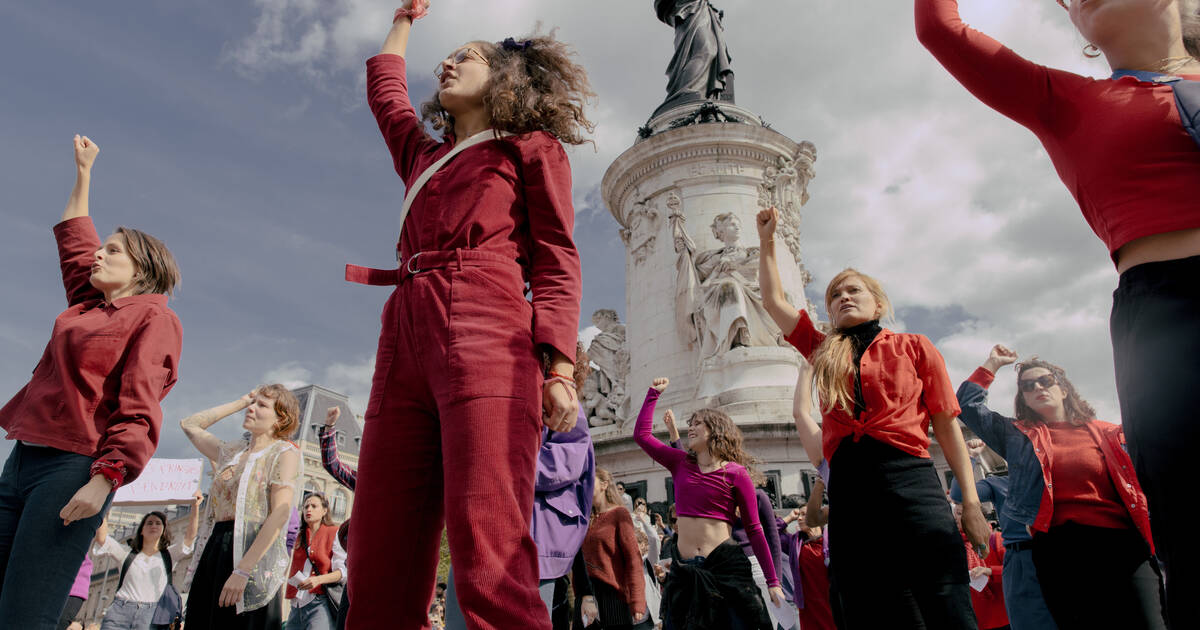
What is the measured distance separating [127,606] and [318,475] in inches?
1507

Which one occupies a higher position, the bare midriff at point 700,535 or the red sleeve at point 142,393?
the red sleeve at point 142,393

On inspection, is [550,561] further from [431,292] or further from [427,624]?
[431,292]

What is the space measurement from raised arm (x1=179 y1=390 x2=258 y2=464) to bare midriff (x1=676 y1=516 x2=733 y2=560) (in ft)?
9.66

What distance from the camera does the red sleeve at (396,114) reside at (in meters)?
2.68

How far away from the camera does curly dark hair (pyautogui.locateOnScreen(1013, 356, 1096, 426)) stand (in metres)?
4.31

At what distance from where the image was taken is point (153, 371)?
2.93 metres

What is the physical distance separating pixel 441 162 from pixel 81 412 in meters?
1.69

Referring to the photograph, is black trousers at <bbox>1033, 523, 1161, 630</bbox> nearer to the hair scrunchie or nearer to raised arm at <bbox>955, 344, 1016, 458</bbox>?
raised arm at <bbox>955, 344, 1016, 458</bbox>

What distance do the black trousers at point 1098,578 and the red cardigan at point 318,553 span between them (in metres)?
4.48

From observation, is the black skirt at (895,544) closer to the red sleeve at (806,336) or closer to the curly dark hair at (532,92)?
the red sleeve at (806,336)

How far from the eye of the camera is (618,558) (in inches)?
204

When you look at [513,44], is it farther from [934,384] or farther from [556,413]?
[934,384]

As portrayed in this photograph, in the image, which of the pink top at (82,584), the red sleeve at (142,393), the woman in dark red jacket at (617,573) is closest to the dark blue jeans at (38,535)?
the red sleeve at (142,393)

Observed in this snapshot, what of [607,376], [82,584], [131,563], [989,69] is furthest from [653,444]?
[607,376]
